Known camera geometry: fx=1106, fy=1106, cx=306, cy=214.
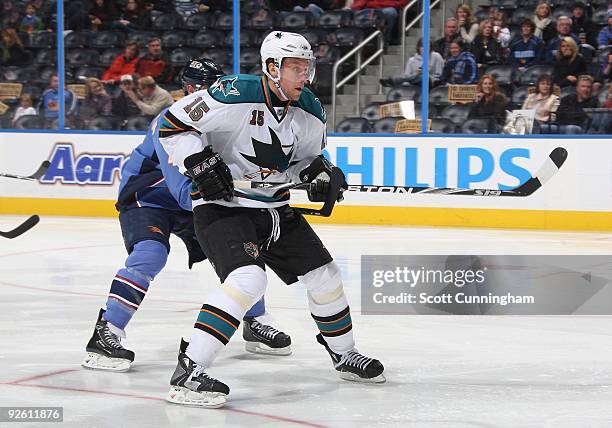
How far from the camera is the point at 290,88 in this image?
3.45m

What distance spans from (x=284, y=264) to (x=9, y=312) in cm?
184

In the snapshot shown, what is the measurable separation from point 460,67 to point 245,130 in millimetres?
5808

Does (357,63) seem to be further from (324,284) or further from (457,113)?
(324,284)

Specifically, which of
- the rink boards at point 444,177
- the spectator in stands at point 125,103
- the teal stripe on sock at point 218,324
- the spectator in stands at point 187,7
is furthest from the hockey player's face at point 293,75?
the spectator in stands at point 187,7

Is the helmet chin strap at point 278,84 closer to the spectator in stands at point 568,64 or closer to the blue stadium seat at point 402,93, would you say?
the spectator in stands at point 568,64

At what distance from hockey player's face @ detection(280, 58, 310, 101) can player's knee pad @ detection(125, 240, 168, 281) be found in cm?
79

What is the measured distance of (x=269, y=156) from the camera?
11.5ft

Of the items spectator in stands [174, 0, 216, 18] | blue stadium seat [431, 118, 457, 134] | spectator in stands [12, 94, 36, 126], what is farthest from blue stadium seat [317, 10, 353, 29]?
spectator in stands [12, 94, 36, 126]

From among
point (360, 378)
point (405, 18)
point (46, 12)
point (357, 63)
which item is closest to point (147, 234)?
point (360, 378)

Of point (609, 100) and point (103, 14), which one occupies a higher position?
point (103, 14)

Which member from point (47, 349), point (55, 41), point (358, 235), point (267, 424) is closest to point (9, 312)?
point (47, 349)

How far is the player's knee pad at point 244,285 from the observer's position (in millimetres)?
3299

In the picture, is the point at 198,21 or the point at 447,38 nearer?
the point at 447,38

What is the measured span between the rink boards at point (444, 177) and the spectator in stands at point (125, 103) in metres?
0.23
